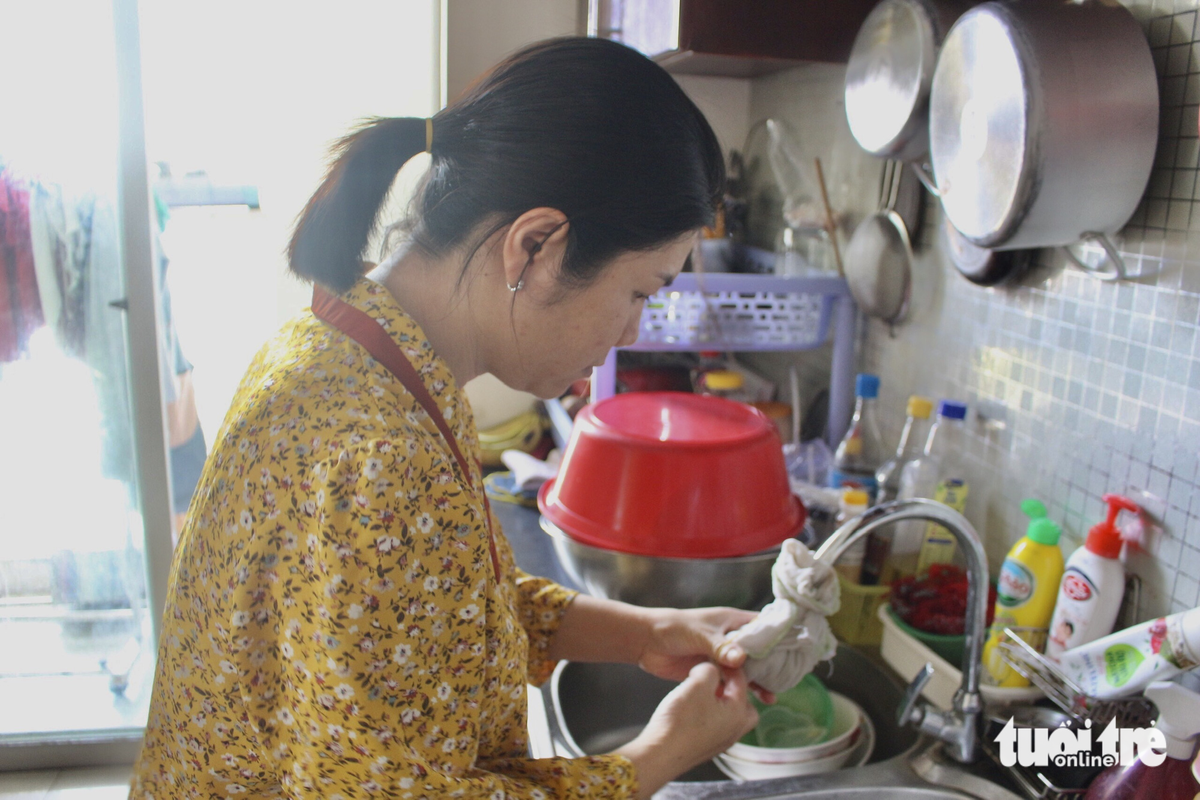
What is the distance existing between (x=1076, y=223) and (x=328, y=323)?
760 mm

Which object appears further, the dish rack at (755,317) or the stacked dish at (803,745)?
the dish rack at (755,317)

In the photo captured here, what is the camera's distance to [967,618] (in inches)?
34.2

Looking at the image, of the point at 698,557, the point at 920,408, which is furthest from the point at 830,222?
the point at 698,557

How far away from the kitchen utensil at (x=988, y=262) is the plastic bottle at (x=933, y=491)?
0.59 feet

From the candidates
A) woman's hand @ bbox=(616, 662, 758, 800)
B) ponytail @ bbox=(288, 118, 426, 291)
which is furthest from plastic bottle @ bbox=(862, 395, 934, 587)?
ponytail @ bbox=(288, 118, 426, 291)

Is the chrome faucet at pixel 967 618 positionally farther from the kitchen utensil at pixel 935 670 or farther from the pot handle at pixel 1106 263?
the pot handle at pixel 1106 263

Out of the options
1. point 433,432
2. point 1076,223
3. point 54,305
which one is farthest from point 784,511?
point 54,305

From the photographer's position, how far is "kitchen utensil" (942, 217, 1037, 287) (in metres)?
1.07

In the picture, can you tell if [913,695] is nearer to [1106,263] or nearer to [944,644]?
[944,644]

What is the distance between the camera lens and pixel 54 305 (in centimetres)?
210

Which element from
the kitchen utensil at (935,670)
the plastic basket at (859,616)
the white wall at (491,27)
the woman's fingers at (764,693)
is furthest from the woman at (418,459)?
the white wall at (491,27)

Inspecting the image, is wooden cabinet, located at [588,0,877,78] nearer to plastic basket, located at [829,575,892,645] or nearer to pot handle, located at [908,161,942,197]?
pot handle, located at [908,161,942,197]

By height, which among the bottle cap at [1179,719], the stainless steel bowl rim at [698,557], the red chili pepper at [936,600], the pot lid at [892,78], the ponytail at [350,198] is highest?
the pot lid at [892,78]

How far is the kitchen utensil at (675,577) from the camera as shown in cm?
102
